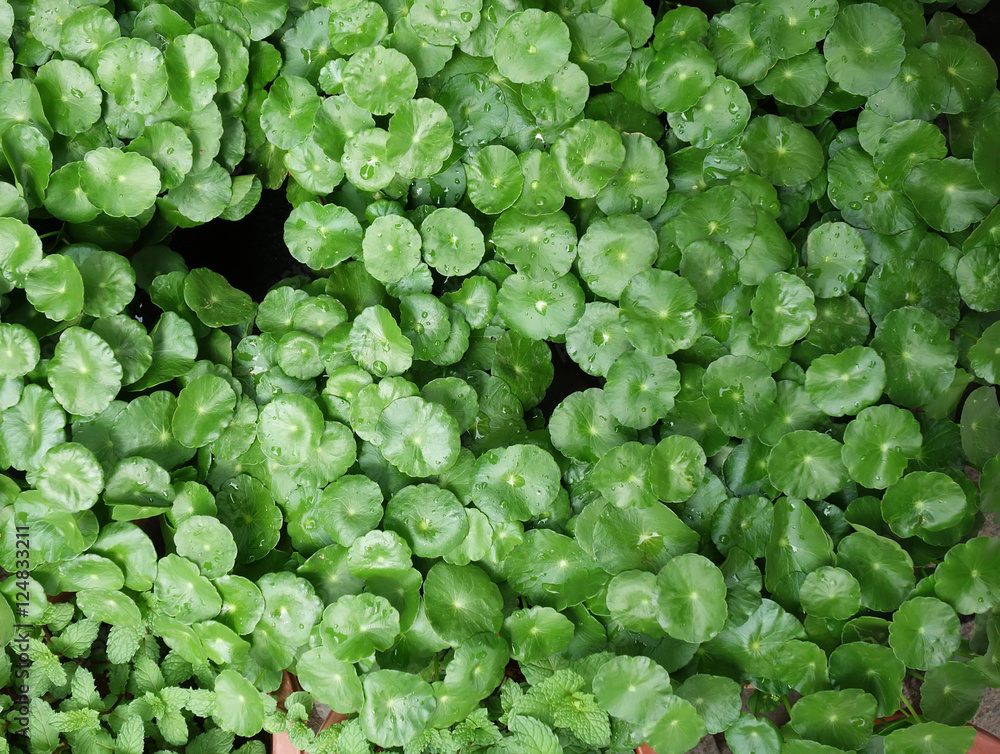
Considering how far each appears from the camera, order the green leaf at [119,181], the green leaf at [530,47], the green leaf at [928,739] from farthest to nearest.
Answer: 1. the green leaf at [119,181]
2. the green leaf at [530,47]
3. the green leaf at [928,739]

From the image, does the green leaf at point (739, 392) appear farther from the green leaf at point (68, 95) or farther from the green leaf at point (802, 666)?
the green leaf at point (68, 95)

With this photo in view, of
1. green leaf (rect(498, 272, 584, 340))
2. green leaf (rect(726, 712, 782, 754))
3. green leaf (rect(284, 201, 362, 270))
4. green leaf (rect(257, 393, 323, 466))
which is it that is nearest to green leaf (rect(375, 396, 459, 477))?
green leaf (rect(257, 393, 323, 466))

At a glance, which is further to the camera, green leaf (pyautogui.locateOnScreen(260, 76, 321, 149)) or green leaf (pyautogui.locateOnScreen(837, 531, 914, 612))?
green leaf (pyautogui.locateOnScreen(260, 76, 321, 149))

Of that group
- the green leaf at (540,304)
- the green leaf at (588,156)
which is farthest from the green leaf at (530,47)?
the green leaf at (540,304)

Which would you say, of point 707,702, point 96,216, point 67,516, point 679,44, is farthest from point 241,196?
point 707,702

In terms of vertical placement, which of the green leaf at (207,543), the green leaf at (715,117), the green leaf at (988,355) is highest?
the green leaf at (715,117)

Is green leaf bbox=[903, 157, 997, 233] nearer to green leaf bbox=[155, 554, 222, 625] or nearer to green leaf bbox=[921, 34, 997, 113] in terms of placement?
green leaf bbox=[921, 34, 997, 113]

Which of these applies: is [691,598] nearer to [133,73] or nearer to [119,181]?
[119,181]

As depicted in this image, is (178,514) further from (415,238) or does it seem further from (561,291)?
(561,291)
